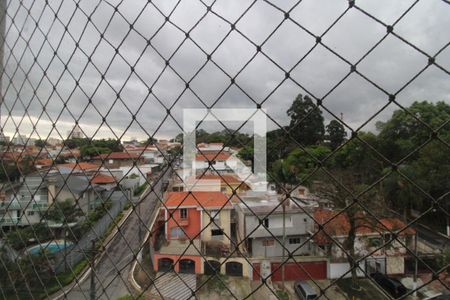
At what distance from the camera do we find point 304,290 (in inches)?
171

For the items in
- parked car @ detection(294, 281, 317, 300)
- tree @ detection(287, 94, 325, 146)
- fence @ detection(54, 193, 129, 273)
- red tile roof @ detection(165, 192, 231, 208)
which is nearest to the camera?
tree @ detection(287, 94, 325, 146)

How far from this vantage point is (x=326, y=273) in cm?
518

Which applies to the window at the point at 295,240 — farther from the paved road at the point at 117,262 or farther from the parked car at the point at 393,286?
the paved road at the point at 117,262

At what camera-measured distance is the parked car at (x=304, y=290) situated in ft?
13.8

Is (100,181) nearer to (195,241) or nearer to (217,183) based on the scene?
(195,241)

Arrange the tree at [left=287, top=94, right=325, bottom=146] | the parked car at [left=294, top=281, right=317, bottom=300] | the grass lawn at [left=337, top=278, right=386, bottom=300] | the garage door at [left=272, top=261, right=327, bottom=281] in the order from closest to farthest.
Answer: the tree at [left=287, top=94, right=325, bottom=146], the parked car at [left=294, top=281, right=317, bottom=300], the grass lawn at [left=337, top=278, right=386, bottom=300], the garage door at [left=272, top=261, right=327, bottom=281]

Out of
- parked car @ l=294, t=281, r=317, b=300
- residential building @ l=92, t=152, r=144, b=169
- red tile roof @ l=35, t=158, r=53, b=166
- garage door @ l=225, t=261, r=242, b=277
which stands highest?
residential building @ l=92, t=152, r=144, b=169

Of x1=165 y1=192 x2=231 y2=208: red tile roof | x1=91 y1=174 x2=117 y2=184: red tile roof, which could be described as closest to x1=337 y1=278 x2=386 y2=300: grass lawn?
x1=165 y1=192 x2=231 y2=208: red tile roof

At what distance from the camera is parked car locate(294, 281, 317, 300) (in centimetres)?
420

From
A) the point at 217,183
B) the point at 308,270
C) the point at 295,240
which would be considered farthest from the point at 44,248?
the point at 308,270

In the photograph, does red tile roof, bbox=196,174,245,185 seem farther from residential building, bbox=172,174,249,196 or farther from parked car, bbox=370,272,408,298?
parked car, bbox=370,272,408,298

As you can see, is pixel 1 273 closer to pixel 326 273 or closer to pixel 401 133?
pixel 401 133

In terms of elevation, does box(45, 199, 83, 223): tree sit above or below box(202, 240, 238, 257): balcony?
above

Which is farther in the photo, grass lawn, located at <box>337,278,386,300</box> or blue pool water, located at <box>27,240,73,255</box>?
grass lawn, located at <box>337,278,386,300</box>
